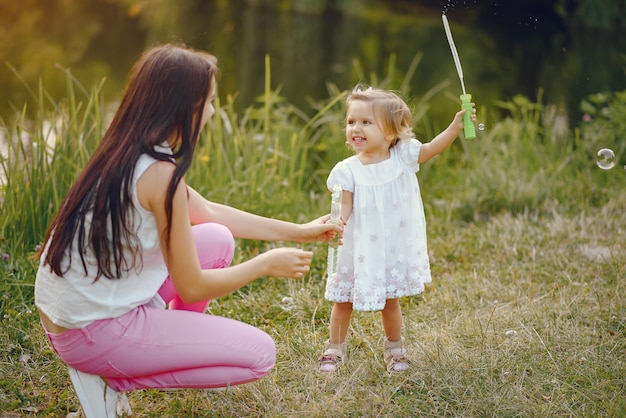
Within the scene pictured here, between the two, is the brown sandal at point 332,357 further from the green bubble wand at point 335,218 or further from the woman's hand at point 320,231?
the woman's hand at point 320,231

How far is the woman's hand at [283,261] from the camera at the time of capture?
2.07 m

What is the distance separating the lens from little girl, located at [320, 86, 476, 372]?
2381mm

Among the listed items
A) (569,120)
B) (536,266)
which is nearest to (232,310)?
(536,266)

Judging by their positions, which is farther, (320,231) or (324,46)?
(324,46)

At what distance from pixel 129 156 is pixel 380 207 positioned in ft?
2.62

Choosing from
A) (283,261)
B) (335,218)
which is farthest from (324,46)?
(283,261)

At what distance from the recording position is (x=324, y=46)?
444 inches

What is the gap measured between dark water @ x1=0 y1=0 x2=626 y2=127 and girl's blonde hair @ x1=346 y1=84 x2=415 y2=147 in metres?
4.31

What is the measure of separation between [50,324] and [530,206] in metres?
2.77

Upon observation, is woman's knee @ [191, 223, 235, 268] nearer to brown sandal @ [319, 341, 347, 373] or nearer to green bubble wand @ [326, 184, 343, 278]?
green bubble wand @ [326, 184, 343, 278]

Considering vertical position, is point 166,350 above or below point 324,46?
above

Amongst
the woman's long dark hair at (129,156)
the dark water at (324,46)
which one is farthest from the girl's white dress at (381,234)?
the dark water at (324,46)

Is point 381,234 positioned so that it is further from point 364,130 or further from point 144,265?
point 144,265

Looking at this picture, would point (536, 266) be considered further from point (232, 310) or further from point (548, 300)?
point (232, 310)
